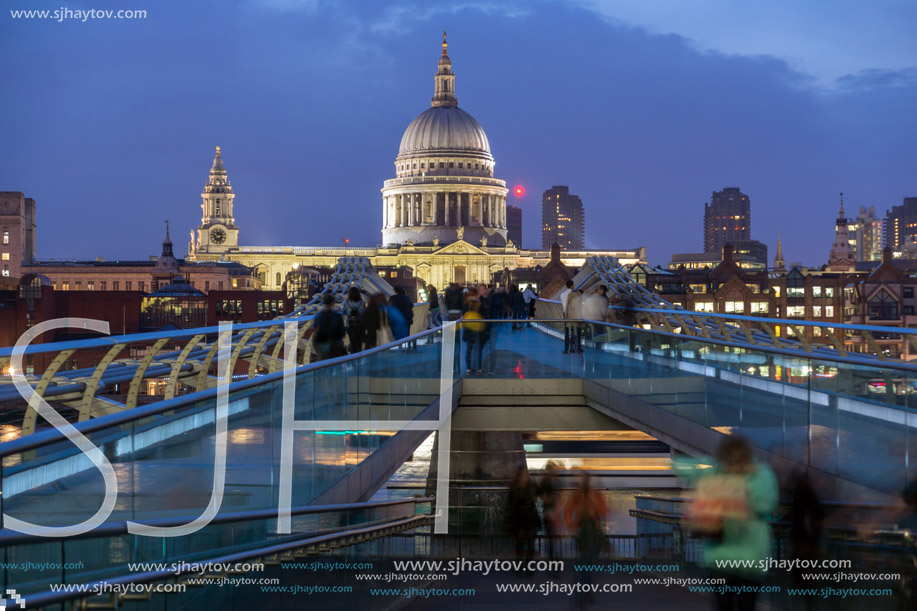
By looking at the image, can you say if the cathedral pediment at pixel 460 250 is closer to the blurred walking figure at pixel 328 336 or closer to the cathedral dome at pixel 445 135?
the cathedral dome at pixel 445 135

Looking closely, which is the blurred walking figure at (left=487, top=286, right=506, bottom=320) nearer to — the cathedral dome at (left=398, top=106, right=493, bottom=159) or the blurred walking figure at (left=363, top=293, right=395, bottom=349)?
the blurred walking figure at (left=363, top=293, right=395, bottom=349)

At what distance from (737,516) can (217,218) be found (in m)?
185

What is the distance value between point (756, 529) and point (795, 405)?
2.39m

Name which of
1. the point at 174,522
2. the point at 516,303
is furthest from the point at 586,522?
the point at 516,303

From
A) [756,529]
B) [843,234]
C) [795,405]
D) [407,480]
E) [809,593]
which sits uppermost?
[843,234]

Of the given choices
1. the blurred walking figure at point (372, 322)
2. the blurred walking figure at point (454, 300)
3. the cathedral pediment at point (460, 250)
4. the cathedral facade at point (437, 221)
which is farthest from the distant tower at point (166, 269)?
the blurred walking figure at point (372, 322)

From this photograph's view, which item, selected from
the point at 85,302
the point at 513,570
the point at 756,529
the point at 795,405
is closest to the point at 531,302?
the point at 513,570

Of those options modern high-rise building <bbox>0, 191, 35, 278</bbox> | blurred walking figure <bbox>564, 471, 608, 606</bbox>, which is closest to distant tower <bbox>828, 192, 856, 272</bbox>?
modern high-rise building <bbox>0, 191, 35, 278</bbox>

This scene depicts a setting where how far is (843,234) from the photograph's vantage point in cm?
17138

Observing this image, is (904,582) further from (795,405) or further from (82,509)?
(82,509)

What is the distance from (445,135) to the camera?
556 ft

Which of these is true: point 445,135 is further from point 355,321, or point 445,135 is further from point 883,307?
point 355,321

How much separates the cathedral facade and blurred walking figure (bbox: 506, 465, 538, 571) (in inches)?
5864

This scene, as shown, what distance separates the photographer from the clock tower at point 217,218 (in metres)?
182
